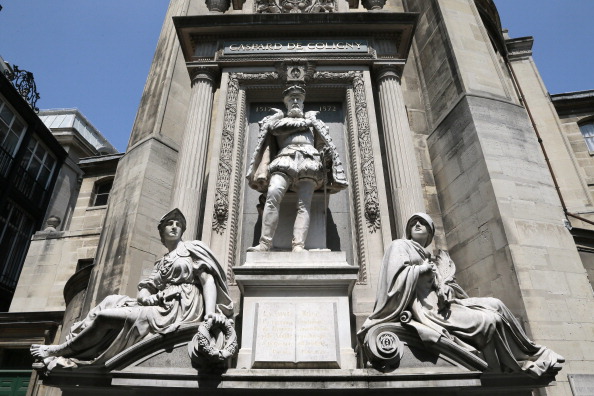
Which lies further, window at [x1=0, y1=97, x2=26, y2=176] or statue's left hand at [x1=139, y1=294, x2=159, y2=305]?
window at [x1=0, y1=97, x2=26, y2=176]

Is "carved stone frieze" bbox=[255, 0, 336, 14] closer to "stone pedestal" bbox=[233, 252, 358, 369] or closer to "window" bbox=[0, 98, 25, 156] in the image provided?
"stone pedestal" bbox=[233, 252, 358, 369]

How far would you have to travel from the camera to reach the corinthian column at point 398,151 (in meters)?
8.44

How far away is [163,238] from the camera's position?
20.7ft

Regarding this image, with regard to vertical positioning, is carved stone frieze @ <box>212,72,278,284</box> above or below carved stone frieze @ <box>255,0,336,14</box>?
below

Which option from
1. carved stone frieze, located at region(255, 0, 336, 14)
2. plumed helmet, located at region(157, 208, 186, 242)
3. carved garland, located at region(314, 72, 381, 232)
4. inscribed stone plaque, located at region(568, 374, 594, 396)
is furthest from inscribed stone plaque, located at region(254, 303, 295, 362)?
carved stone frieze, located at region(255, 0, 336, 14)

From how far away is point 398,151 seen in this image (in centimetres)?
902

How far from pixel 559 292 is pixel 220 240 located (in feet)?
19.5

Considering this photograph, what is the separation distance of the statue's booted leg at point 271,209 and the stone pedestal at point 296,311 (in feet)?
1.12

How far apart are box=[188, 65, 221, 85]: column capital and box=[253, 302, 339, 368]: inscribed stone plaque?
5888mm

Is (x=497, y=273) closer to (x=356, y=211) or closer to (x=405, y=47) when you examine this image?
(x=356, y=211)

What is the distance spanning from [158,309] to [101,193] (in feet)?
65.1

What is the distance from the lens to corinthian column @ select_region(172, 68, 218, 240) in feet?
27.9

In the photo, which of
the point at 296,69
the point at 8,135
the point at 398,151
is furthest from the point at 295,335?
the point at 8,135

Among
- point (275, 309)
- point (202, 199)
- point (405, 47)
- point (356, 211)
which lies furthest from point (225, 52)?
point (275, 309)
